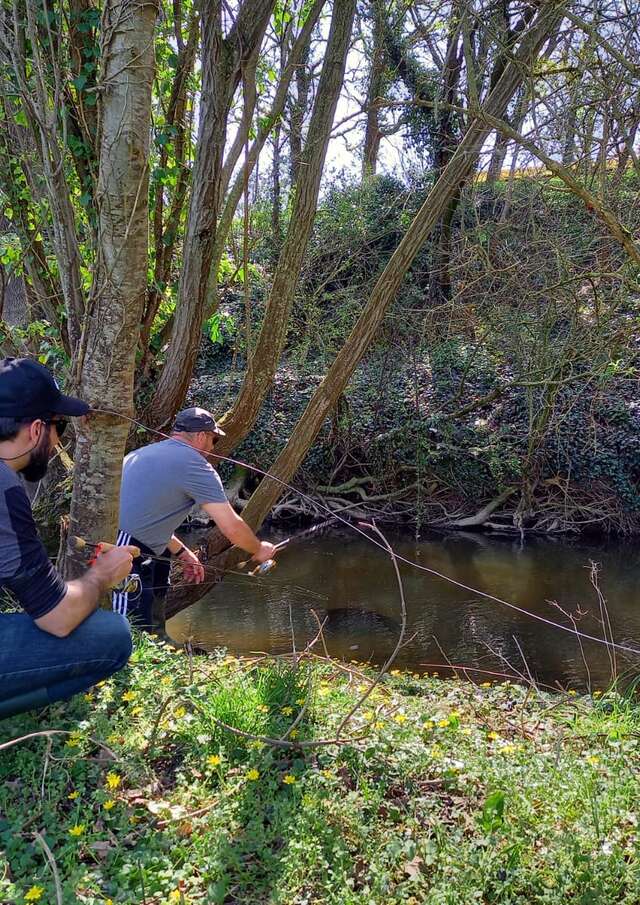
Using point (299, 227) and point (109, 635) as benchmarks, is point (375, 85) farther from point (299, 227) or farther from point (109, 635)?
point (109, 635)

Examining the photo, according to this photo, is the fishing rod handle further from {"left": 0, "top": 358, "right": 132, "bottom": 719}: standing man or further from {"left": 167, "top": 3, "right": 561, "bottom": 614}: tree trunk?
{"left": 167, "top": 3, "right": 561, "bottom": 614}: tree trunk

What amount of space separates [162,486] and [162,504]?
121 mm

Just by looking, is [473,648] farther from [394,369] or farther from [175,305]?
[394,369]

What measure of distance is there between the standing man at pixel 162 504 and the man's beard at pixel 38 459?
1507 mm

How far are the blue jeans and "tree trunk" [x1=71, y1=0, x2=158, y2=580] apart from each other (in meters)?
0.74

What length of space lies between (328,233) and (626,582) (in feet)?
26.5

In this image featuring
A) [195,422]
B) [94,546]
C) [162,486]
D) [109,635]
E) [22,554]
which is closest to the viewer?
[22,554]

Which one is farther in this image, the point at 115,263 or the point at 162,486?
the point at 162,486

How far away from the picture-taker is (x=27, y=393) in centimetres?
234

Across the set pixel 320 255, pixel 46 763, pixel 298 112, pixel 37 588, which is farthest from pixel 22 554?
pixel 320 255

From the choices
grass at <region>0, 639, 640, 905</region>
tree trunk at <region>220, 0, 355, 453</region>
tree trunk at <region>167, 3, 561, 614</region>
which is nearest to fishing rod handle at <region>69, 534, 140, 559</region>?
grass at <region>0, 639, 640, 905</region>

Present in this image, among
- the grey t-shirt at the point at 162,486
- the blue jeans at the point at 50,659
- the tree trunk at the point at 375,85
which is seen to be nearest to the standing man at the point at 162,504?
the grey t-shirt at the point at 162,486

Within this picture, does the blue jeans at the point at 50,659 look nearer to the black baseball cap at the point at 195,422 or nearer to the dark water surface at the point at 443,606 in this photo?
the black baseball cap at the point at 195,422

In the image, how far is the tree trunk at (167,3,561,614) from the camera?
210 inches
